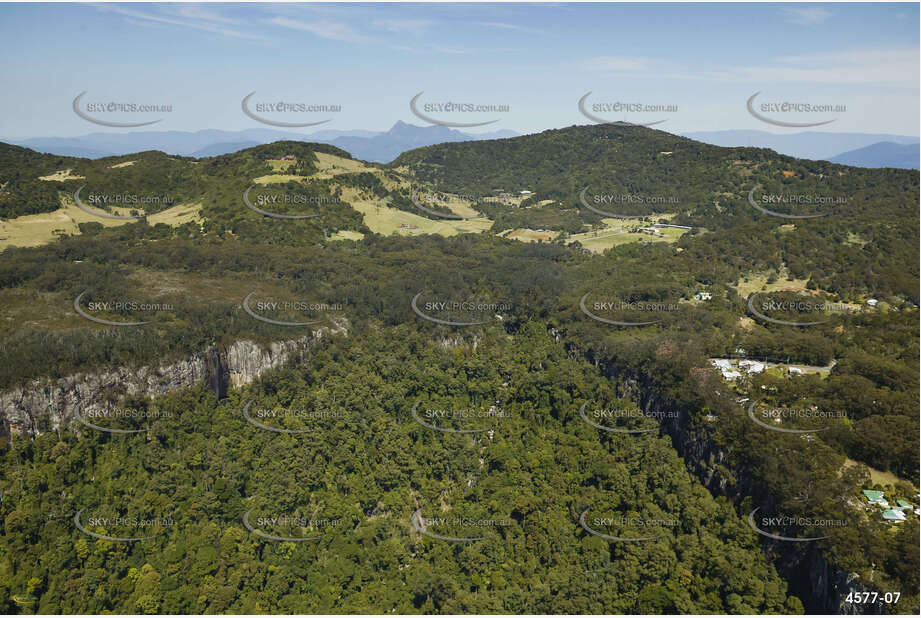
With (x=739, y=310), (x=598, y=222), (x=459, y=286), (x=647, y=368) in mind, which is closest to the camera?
(x=647, y=368)

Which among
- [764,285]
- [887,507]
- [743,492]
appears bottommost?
[743,492]

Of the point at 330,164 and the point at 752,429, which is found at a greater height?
the point at 330,164

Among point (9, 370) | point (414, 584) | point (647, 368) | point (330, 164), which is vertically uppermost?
point (330, 164)

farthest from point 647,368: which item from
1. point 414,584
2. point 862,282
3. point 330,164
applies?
point 330,164

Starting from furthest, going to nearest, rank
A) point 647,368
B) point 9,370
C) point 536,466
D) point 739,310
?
point 739,310 < point 647,368 < point 536,466 < point 9,370

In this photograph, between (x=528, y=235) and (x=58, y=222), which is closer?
(x=58, y=222)

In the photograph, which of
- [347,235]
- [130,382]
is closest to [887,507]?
[130,382]

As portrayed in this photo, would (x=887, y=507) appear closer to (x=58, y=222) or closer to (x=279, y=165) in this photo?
(x=58, y=222)

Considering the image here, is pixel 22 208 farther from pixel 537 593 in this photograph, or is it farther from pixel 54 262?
pixel 537 593
